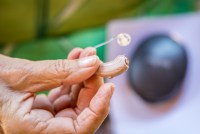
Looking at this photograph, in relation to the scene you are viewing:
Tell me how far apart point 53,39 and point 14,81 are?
639 mm

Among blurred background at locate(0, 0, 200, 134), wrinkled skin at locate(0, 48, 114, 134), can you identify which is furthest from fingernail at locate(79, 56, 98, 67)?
blurred background at locate(0, 0, 200, 134)

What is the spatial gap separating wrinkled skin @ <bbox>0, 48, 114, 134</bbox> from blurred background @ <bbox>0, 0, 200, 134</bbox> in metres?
0.36

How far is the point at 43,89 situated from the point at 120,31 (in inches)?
20.1

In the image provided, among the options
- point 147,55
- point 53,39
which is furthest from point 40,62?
point 53,39

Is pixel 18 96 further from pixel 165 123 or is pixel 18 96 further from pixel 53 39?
pixel 53 39

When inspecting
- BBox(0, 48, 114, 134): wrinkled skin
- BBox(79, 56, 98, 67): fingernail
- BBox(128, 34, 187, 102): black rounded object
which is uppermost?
BBox(128, 34, 187, 102): black rounded object

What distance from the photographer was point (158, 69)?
885 mm

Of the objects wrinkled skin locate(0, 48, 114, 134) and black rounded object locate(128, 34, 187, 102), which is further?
black rounded object locate(128, 34, 187, 102)

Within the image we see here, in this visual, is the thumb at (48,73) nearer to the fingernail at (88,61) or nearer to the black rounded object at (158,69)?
the fingernail at (88,61)

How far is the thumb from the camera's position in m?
0.44

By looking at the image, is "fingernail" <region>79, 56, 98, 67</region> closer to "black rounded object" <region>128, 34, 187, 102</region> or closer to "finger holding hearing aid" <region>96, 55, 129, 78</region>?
"finger holding hearing aid" <region>96, 55, 129, 78</region>

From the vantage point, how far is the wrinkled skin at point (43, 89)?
Result: 0.43m

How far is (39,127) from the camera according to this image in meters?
0.43

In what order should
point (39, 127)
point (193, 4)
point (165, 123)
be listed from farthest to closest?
point (193, 4) → point (165, 123) → point (39, 127)
